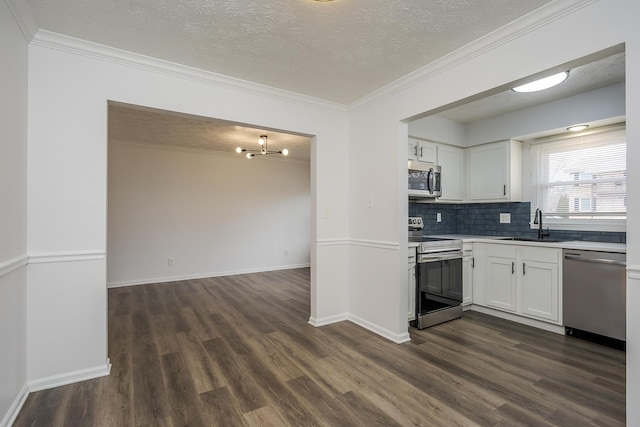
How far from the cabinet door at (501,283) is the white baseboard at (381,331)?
1.32 metres

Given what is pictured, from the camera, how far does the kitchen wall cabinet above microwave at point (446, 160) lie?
3.82 m

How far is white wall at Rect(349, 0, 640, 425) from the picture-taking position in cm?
153

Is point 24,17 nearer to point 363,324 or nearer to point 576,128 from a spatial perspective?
point 363,324

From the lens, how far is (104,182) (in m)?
2.32

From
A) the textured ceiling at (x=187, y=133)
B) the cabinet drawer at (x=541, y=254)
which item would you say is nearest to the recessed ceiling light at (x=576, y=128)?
the cabinet drawer at (x=541, y=254)

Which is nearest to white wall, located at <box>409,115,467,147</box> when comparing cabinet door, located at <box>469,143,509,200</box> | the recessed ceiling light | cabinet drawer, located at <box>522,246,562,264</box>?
cabinet door, located at <box>469,143,509,200</box>

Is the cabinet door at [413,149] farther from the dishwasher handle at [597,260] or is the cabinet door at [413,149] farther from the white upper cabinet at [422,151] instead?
the dishwasher handle at [597,260]

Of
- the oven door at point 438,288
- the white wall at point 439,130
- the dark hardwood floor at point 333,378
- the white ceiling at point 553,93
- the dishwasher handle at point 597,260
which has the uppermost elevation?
→ the white ceiling at point 553,93

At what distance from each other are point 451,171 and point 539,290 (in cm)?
178

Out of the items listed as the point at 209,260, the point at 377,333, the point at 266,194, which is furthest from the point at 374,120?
Answer: the point at 209,260

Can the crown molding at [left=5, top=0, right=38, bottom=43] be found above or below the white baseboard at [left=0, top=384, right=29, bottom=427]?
above

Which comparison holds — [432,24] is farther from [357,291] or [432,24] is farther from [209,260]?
[209,260]

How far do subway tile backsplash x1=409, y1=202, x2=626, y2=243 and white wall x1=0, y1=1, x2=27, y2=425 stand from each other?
152 inches

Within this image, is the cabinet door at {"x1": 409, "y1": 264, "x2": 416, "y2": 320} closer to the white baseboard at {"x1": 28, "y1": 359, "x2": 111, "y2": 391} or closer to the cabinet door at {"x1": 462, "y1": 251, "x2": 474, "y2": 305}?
the cabinet door at {"x1": 462, "y1": 251, "x2": 474, "y2": 305}
